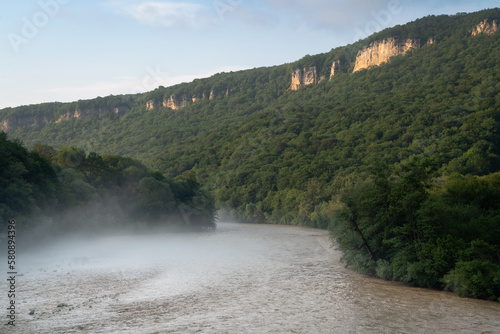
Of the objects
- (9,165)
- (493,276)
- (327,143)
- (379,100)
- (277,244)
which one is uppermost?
(379,100)

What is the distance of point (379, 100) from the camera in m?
104

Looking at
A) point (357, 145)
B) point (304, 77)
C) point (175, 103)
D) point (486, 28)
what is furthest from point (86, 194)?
point (175, 103)

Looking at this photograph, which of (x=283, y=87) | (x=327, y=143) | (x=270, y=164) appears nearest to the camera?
(x=327, y=143)

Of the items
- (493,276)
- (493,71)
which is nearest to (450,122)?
(493,71)

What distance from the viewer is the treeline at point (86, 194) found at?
126 feet

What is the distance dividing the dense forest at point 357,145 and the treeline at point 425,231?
3.0 inches

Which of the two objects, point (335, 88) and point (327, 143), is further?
point (335, 88)

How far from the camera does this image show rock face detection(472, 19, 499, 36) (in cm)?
12406

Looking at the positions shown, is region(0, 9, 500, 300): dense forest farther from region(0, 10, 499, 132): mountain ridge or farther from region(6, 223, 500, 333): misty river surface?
region(6, 223, 500, 333): misty river surface

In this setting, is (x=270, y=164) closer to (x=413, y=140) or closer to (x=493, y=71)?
(x=413, y=140)

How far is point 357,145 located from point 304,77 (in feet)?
274

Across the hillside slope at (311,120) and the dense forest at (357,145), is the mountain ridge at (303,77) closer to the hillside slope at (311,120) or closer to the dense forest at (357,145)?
the hillside slope at (311,120)

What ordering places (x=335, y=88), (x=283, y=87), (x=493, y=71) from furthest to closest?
(x=283, y=87) → (x=335, y=88) → (x=493, y=71)

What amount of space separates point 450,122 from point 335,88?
72.7 metres
